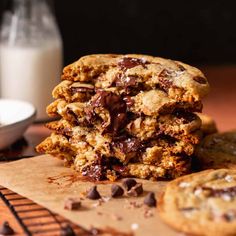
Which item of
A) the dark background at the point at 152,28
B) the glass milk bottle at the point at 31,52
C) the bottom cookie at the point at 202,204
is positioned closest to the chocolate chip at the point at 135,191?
the bottom cookie at the point at 202,204

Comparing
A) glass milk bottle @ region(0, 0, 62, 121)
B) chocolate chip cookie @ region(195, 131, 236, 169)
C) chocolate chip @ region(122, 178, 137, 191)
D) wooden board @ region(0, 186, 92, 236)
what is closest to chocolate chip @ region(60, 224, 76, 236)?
wooden board @ region(0, 186, 92, 236)

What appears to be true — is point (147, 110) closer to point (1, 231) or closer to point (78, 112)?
point (78, 112)

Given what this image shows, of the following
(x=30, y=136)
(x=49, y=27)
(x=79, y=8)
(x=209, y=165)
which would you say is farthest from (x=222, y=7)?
(x=209, y=165)

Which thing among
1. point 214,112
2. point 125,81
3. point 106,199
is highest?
point 125,81

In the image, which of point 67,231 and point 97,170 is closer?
point 67,231

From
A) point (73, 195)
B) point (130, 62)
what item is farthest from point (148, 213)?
point (130, 62)

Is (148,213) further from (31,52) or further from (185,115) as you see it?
(31,52)

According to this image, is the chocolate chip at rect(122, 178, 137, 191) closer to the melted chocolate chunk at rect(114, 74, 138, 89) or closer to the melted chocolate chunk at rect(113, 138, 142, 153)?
the melted chocolate chunk at rect(113, 138, 142, 153)
